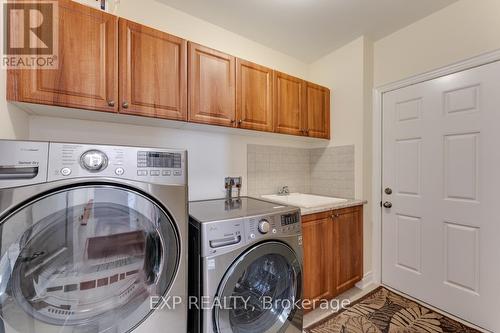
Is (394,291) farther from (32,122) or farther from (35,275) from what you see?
(32,122)

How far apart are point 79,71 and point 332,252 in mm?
2223

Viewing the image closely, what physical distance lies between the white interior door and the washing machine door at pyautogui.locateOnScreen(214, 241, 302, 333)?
1.35 meters

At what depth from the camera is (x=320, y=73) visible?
2.61 meters

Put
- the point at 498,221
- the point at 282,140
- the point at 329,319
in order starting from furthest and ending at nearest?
the point at 282,140
the point at 329,319
the point at 498,221

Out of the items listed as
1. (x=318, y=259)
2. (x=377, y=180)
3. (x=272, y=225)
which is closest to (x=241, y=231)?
(x=272, y=225)

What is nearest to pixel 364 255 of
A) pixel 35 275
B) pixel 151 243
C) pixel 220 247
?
pixel 220 247

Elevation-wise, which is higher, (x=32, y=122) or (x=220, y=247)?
(x=32, y=122)

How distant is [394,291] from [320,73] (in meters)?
2.51

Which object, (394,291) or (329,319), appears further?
(394,291)

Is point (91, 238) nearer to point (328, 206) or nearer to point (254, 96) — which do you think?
point (254, 96)

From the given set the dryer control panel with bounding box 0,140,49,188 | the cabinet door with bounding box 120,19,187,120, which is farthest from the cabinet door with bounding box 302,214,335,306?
the dryer control panel with bounding box 0,140,49,188

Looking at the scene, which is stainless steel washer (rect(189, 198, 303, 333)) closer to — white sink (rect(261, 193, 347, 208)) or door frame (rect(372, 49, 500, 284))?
white sink (rect(261, 193, 347, 208))

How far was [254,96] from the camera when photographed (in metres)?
1.85

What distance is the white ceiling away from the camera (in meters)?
1.75
